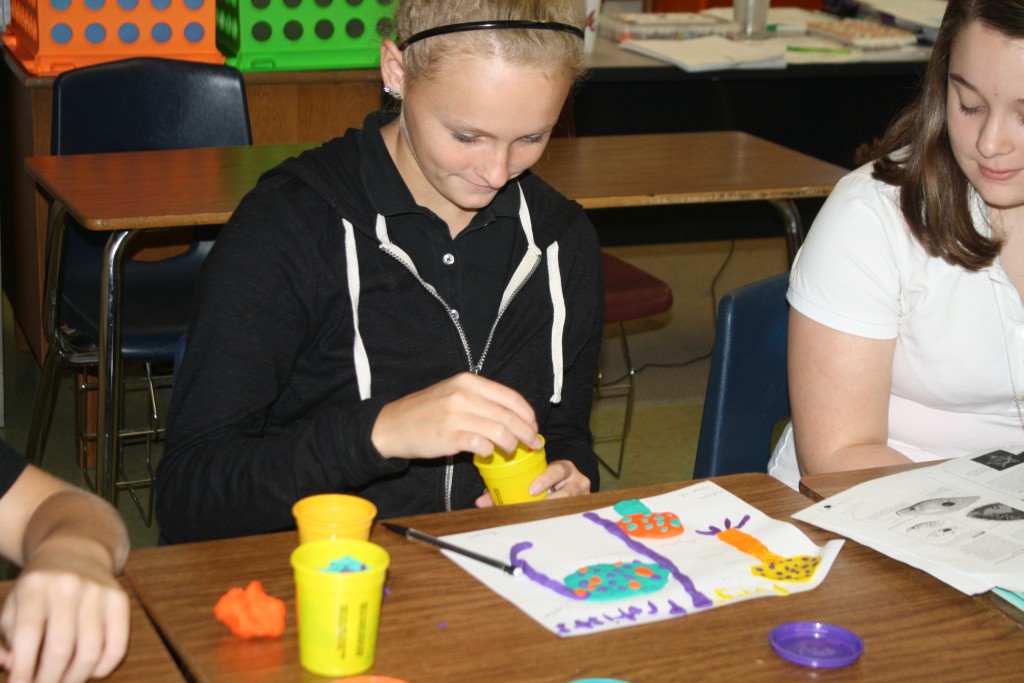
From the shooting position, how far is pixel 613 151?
117 inches

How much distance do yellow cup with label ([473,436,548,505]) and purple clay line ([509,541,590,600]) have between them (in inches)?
4.5

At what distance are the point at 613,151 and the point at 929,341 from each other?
4.97 feet

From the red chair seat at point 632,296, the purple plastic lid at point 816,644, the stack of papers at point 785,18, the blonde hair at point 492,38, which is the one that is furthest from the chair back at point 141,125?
the stack of papers at point 785,18

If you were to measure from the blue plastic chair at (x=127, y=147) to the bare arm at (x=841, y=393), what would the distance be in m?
1.39

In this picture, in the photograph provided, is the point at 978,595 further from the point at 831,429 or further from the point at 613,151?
the point at 613,151

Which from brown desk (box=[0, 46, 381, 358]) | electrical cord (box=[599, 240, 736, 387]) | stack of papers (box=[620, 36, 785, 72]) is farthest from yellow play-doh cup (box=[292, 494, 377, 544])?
stack of papers (box=[620, 36, 785, 72])

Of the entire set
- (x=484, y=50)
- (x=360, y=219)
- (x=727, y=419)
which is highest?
(x=484, y=50)

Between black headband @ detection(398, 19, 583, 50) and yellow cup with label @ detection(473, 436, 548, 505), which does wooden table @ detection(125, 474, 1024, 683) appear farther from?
black headband @ detection(398, 19, 583, 50)

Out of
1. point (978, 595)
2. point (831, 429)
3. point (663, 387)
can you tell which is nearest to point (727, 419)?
point (831, 429)

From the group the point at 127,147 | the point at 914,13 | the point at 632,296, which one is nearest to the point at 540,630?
the point at 632,296

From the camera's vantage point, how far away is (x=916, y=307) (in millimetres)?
1543

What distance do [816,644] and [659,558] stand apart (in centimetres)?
18

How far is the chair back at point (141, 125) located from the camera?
269cm

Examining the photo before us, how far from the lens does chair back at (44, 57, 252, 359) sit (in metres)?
2.69
